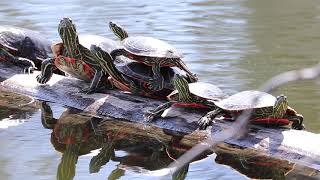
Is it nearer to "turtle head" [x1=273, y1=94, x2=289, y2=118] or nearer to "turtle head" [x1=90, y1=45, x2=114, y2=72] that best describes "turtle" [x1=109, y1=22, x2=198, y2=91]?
"turtle head" [x1=90, y1=45, x2=114, y2=72]

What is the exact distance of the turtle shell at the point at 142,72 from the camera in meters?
3.76

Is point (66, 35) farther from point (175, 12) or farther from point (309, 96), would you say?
point (175, 12)

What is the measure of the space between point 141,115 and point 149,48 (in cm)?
44

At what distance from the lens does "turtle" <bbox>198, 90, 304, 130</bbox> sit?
3.07 metres

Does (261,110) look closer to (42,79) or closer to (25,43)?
(42,79)

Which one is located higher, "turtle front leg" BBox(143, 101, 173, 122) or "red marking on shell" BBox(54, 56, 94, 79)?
"red marking on shell" BBox(54, 56, 94, 79)

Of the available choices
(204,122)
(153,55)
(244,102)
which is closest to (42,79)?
(153,55)

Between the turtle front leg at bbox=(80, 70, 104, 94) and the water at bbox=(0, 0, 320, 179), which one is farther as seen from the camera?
the turtle front leg at bbox=(80, 70, 104, 94)

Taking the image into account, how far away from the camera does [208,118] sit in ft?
10.6

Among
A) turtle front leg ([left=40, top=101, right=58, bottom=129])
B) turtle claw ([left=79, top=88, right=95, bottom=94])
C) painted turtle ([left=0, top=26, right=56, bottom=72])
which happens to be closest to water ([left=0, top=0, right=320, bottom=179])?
turtle front leg ([left=40, top=101, right=58, bottom=129])

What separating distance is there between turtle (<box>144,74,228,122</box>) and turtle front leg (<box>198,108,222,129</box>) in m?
0.07

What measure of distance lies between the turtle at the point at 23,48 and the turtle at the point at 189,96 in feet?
4.48

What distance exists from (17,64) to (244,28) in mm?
3058

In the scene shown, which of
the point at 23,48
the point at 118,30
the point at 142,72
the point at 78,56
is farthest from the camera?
the point at 23,48
